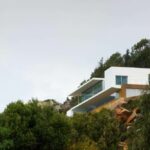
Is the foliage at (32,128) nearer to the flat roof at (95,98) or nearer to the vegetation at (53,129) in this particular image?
the vegetation at (53,129)

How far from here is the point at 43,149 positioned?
160 feet

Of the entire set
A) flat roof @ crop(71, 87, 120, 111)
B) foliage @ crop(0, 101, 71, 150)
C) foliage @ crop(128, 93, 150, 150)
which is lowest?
foliage @ crop(128, 93, 150, 150)

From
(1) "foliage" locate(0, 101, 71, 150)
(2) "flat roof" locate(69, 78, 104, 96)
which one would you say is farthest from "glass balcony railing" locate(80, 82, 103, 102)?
(1) "foliage" locate(0, 101, 71, 150)

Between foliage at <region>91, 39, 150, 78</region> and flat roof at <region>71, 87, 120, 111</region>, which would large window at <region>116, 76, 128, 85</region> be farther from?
foliage at <region>91, 39, 150, 78</region>

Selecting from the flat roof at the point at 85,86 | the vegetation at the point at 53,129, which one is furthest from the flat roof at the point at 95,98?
the vegetation at the point at 53,129

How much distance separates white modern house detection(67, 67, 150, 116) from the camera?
66056 mm

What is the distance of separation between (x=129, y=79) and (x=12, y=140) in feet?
78.5

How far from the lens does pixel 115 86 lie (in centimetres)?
6800

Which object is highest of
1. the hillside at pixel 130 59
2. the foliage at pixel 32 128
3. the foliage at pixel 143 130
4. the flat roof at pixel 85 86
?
the hillside at pixel 130 59

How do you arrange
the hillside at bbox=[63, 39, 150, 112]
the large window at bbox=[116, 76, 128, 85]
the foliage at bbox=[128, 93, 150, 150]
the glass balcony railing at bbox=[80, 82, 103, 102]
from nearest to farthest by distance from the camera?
the foliage at bbox=[128, 93, 150, 150], the large window at bbox=[116, 76, 128, 85], the glass balcony railing at bbox=[80, 82, 103, 102], the hillside at bbox=[63, 39, 150, 112]

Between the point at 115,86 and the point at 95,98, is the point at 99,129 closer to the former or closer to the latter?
the point at 115,86

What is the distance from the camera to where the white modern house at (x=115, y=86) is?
2601 inches

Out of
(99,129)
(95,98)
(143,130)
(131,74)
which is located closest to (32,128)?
(99,129)

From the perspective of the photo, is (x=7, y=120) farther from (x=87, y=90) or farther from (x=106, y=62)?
(x=106, y=62)
